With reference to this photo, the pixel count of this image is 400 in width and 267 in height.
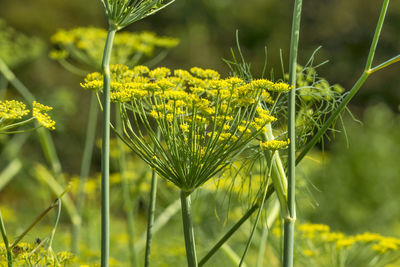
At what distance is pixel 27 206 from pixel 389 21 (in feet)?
26.5

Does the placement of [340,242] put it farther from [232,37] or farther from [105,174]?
[232,37]

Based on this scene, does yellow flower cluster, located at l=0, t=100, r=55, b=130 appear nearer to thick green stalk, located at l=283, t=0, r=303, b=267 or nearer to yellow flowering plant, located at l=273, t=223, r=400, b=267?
thick green stalk, located at l=283, t=0, r=303, b=267

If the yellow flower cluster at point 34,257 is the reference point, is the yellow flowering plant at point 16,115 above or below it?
above

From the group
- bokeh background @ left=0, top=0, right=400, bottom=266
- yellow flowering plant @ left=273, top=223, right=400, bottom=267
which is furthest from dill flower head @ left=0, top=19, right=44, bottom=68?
bokeh background @ left=0, top=0, right=400, bottom=266

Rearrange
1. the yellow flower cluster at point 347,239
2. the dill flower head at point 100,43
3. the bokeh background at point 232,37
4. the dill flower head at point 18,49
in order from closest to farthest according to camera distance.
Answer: the yellow flower cluster at point 347,239 < the dill flower head at point 100,43 < the dill flower head at point 18,49 < the bokeh background at point 232,37

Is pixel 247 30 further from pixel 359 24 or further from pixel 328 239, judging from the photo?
pixel 328 239

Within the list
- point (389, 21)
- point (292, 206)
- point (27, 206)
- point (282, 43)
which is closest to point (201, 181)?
point (292, 206)

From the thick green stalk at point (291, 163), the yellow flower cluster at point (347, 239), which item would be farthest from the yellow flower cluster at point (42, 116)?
the yellow flower cluster at point (347, 239)

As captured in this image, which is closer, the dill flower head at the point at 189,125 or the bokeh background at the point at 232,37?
the dill flower head at the point at 189,125

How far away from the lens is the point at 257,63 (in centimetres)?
1018

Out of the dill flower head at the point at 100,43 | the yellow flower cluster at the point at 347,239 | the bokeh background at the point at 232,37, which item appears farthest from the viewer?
the bokeh background at the point at 232,37

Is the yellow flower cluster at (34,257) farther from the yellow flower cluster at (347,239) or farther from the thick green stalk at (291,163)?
the yellow flower cluster at (347,239)

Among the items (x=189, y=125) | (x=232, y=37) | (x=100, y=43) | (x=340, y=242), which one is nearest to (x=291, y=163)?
(x=189, y=125)

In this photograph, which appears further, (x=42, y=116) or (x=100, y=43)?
(x=100, y=43)
